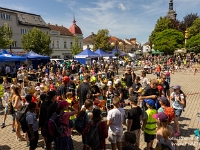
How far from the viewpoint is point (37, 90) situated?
25.8ft

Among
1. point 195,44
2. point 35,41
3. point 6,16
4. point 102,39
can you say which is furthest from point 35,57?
point 195,44

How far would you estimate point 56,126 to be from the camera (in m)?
3.62

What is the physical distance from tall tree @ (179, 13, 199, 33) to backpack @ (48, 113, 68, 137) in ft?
195

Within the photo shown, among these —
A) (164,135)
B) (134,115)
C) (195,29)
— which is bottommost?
(164,135)

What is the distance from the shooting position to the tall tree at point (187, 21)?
55438 millimetres

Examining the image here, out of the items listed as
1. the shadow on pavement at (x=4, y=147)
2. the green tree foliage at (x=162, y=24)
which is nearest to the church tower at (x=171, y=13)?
the green tree foliage at (x=162, y=24)

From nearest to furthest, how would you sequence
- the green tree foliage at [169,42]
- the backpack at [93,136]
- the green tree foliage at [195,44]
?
1. the backpack at [93,136]
2. the green tree foliage at [195,44]
3. the green tree foliage at [169,42]

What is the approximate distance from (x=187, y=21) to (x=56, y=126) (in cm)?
6325

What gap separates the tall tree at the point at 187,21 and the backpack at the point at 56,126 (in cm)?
5957

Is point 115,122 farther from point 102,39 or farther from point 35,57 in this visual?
point 102,39

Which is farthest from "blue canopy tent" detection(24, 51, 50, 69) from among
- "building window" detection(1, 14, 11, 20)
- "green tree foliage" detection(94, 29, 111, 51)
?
"green tree foliage" detection(94, 29, 111, 51)

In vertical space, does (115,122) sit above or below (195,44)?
below

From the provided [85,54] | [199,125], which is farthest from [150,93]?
[85,54]

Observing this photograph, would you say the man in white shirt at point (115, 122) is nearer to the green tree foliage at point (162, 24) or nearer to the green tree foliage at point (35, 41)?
the green tree foliage at point (35, 41)
